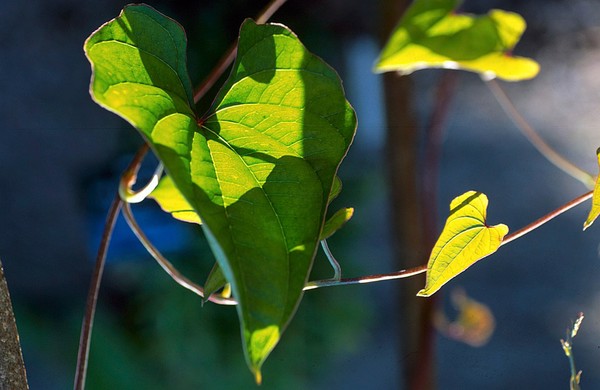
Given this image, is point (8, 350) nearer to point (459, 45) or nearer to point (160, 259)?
point (160, 259)

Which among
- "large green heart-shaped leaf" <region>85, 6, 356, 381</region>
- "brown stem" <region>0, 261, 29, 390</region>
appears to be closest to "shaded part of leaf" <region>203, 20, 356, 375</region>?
"large green heart-shaped leaf" <region>85, 6, 356, 381</region>

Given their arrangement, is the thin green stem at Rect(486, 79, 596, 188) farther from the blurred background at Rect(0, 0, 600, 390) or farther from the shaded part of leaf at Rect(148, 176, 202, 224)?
the blurred background at Rect(0, 0, 600, 390)

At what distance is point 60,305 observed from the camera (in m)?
1.44

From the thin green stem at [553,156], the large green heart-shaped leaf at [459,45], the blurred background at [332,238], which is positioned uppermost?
the large green heart-shaped leaf at [459,45]

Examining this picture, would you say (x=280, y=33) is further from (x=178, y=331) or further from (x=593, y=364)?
(x=593, y=364)

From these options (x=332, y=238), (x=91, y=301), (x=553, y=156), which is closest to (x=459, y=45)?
(x=91, y=301)

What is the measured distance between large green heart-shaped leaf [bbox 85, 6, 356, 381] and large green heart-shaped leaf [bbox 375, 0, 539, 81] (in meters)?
0.04

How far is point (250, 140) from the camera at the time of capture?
0.28 metres

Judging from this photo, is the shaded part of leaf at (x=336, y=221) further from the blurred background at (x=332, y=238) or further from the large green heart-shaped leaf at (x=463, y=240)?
the blurred background at (x=332, y=238)

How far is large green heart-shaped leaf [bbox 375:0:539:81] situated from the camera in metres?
0.32

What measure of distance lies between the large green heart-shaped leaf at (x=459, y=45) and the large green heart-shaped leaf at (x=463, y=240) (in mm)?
63

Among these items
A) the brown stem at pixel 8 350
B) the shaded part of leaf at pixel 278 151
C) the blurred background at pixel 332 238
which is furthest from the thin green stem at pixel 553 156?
the blurred background at pixel 332 238

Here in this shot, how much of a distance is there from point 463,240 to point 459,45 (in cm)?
9

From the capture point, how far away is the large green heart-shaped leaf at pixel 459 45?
1.05 feet
